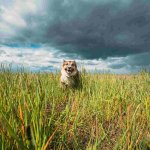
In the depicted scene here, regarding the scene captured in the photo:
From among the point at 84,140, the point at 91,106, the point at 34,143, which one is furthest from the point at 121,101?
the point at 34,143

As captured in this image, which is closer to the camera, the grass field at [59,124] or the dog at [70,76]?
the grass field at [59,124]

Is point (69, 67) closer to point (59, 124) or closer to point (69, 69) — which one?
point (69, 69)

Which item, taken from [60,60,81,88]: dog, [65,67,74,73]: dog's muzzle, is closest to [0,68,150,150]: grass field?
[60,60,81,88]: dog

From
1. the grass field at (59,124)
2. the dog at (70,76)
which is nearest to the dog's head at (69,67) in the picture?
the dog at (70,76)

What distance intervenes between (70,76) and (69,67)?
30cm

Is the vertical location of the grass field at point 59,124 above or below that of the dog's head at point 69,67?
below

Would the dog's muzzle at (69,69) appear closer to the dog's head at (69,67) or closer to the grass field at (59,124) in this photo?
the dog's head at (69,67)

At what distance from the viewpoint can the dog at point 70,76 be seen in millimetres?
8586

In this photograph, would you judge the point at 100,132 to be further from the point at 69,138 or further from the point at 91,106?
the point at 91,106

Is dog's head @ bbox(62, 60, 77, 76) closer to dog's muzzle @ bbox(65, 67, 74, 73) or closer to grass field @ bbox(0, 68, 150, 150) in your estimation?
dog's muzzle @ bbox(65, 67, 74, 73)

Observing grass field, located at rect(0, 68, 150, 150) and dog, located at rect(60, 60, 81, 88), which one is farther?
dog, located at rect(60, 60, 81, 88)

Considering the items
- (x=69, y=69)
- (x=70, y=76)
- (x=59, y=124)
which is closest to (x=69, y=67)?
(x=69, y=69)

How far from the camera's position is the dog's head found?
347 inches

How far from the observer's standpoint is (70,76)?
8812 millimetres
